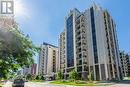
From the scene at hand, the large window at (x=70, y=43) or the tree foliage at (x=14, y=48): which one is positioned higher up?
the large window at (x=70, y=43)

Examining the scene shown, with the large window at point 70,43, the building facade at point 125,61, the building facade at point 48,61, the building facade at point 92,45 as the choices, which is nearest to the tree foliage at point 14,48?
the building facade at point 92,45

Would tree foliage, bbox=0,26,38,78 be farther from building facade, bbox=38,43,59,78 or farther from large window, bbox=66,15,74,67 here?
building facade, bbox=38,43,59,78

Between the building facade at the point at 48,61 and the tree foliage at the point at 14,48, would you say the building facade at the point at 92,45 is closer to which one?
the building facade at the point at 48,61

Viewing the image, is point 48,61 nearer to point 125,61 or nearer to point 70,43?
point 70,43

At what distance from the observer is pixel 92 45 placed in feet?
308

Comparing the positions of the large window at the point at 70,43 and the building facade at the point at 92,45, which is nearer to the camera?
the building facade at the point at 92,45

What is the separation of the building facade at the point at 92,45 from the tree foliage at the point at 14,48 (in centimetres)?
7444

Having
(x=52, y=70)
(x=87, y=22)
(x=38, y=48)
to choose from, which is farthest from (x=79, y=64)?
(x=38, y=48)

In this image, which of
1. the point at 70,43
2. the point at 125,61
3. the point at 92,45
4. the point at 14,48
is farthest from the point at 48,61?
the point at 14,48

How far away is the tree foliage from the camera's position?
11742mm

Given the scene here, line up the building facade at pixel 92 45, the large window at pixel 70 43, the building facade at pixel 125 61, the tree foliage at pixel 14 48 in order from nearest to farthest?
1. the tree foliage at pixel 14 48
2. the building facade at pixel 92 45
3. the large window at pixel 70 43
4. the building facade at pixel 125 61

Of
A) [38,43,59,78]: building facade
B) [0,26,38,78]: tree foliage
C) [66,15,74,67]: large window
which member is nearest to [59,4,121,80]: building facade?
[66,15,74,67]: large window

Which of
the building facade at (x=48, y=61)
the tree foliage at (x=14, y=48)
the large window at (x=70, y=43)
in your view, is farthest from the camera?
the building facade at (x=48, y=61)

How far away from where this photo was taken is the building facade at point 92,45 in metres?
89.9
